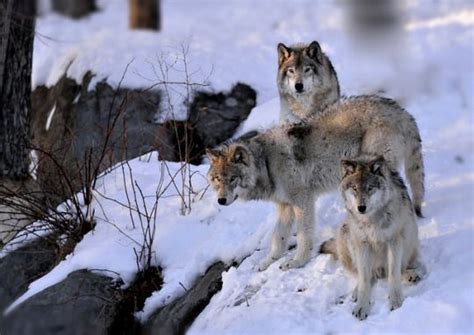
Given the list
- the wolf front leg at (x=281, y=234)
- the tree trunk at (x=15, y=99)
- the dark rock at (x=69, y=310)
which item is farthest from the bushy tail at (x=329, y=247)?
the tree trunk at (x=15, y=99)

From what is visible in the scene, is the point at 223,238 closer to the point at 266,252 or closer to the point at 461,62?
the point at 266,252

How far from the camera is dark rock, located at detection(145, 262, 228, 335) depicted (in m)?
6.96

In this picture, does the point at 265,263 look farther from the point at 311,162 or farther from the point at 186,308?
the point at 311,162

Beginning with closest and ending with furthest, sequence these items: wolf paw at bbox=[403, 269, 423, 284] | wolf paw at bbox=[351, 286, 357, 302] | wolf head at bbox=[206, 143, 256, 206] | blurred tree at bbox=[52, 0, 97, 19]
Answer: wolf paw at bbox=[351, 286, 357, 302] < wolf paw at bbox=[403, 269, 423, 284] < wolf head at bbox=[206, 143, 256, 206] < blurred tree at bbox=[52, 0, 97, 19]

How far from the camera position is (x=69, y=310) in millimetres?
7359

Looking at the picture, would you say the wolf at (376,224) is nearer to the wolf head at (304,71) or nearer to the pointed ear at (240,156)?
the pointed ear at (240,156)

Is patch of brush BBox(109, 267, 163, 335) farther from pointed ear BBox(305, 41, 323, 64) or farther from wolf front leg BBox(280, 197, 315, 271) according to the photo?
pointed ear BBox(305, 41, 323, 64)

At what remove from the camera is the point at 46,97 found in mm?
13133

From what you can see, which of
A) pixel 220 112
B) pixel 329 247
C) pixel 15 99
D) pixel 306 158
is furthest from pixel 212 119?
pixel 329 247

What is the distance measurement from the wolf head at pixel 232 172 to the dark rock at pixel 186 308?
0.85 m

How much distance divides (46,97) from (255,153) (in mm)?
6821

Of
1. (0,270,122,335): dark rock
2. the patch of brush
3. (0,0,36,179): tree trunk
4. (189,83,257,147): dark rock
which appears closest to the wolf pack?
the patch of brush

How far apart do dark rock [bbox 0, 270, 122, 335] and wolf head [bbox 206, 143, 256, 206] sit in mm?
1596

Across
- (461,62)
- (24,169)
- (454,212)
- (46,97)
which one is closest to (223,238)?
(454,212)
